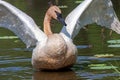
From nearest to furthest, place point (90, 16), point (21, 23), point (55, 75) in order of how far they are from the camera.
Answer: point (55, 75), point (21, 23), point (90, 16)

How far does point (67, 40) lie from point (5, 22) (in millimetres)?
1781

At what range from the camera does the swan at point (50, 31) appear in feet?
32.8

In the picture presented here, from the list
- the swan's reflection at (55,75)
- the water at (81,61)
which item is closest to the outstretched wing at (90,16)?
the water at (81,61)

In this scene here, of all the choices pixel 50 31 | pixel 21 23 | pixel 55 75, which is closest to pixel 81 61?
pixel 50 31

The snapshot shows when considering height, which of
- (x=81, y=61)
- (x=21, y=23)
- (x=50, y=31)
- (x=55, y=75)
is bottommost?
(x=55, y=75)

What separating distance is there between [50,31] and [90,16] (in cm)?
126

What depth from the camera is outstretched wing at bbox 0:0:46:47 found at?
10609 mm

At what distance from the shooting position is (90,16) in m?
11.7

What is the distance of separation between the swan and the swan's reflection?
11 centimetres

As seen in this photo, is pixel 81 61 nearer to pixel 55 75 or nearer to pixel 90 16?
pixel 55 75

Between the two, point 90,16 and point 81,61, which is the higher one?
point 90,16

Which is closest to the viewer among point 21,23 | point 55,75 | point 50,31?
point 55,75

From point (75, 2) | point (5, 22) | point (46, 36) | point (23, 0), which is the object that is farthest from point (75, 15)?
point (23, 0)

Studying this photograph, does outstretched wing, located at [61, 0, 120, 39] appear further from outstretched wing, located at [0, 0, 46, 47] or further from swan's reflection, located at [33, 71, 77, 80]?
swan's reflection, located at [33, 71, 77, 80]
